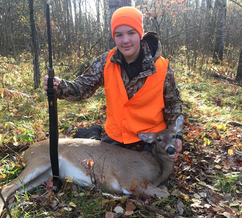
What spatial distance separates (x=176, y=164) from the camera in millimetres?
3453

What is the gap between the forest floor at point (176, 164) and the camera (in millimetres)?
2381

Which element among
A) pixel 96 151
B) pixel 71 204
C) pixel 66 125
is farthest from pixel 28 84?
pixel 71 204

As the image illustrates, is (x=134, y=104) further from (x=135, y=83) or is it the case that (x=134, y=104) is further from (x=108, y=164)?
(x=108, y=164)

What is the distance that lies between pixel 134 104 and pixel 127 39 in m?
0.89

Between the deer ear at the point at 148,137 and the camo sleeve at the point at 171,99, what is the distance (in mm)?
346

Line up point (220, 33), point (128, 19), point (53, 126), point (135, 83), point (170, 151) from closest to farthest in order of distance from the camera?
point (53, 126)
point (128, 19)
point (170, 151)
point (135, 83)
point (220, 33)

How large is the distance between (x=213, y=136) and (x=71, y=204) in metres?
2.79

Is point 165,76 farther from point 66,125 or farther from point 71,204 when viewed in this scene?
point 66,125

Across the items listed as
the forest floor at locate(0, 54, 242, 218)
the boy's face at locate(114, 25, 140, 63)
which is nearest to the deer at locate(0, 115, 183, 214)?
the forest floor at locate(0, 54, 242, 218)

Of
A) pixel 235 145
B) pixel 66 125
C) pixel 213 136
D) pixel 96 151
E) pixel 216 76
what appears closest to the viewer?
pixel 96 151

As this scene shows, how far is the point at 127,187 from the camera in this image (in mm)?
2771

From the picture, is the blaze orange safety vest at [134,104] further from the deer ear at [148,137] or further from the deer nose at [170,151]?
the deer nose at [170,151]

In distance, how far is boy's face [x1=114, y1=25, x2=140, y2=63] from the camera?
9.61ft

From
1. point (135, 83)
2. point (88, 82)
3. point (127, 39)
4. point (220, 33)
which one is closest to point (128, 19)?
point (127, 39)
